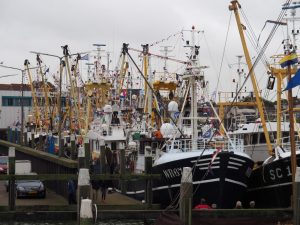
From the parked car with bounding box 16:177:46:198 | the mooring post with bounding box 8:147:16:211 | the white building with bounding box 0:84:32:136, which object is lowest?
the parked car with bounding box 16:177:46:198

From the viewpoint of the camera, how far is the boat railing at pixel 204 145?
3120 cm

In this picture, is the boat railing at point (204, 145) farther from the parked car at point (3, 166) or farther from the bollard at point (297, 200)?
the parked car at point (3, 166)

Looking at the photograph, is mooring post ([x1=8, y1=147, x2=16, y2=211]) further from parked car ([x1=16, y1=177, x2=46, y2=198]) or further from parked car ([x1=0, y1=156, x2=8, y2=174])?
parked car ([x1=0, y1=156, x2=8, y2=174])

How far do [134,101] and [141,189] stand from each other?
22305 mm

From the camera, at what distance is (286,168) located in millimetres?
29438

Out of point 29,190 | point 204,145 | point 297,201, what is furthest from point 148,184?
point 297,201

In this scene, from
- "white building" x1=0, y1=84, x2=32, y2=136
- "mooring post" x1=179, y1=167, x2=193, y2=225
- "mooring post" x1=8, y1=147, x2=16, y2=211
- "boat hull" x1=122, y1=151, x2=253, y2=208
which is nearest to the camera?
"mooring post" x1=179, y1=167, x2=193, y2=225

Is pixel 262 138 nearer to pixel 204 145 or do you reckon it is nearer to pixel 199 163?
pixel 204 145

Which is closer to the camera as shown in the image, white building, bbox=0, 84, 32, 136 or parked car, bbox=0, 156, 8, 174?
parked car, bbox=0, 156, 8, 174

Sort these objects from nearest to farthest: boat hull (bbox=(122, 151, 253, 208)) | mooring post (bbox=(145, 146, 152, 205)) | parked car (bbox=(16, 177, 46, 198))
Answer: boat hull (bbox=(122, 151, 253, 208)) → mooring post (bbox=(145, 146, 152, 205)) → parked car (bbox=(16, 177, 46, 198))

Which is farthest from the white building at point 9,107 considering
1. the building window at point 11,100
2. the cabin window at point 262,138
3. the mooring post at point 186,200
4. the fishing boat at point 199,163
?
the mooring post at point 186,200

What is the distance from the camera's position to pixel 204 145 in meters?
30.9

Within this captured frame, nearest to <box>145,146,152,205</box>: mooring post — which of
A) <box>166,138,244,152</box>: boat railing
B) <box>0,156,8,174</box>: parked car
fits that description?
<box>166,138,244,152</box>: boat railing

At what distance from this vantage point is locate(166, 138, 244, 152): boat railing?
31.2 metres
